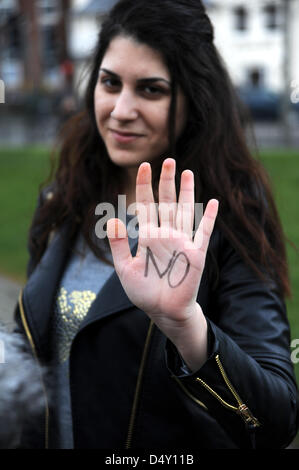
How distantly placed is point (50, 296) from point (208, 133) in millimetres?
704

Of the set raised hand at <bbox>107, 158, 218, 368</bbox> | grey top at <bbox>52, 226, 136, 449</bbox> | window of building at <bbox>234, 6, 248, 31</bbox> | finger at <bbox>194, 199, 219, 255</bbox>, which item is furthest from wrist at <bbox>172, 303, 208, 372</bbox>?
window of building at <bbox>234, 6, 248, 31</bbox>

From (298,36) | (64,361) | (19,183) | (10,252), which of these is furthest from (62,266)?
(298,36)

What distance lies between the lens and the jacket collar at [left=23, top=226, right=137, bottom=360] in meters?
1.73

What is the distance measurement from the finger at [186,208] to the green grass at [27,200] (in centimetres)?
240

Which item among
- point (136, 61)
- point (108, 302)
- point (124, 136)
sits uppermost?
point (136, 61)

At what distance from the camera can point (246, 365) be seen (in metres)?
1.43

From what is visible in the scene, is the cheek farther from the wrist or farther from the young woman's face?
the wrist

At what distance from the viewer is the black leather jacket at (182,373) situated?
1.42 m

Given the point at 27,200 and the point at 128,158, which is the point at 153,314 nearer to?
the point at 128,158

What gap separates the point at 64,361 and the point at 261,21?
35.4 metres

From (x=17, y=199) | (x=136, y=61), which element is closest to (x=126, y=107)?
(x=136, y=61)

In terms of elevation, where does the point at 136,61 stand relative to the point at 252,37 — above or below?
below

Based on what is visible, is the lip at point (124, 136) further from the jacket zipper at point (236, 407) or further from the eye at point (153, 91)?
the jacket zipper at point (236, 407)

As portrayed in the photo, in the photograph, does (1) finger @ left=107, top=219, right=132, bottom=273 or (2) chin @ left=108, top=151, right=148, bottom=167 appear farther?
(2) chin @ left=108, top=151, right=148, bottom=167
